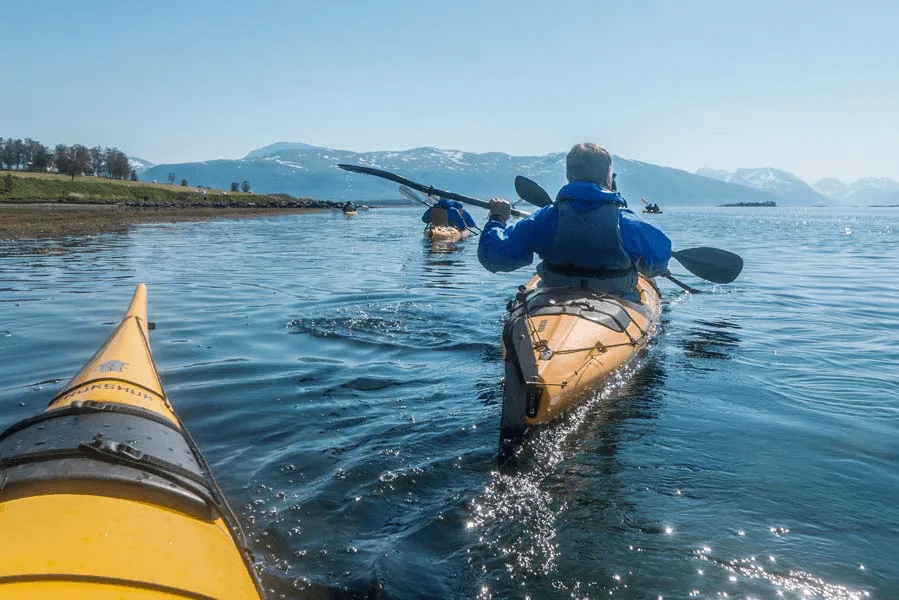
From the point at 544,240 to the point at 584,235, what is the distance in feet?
1.59

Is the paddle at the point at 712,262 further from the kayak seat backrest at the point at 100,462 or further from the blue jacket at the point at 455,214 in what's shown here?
the blue jacket at the point at 455,214

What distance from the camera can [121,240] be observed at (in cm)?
2294

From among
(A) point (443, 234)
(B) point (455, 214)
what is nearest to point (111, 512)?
(A) point (443, 234)

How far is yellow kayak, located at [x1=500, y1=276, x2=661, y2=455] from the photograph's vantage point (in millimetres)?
5008

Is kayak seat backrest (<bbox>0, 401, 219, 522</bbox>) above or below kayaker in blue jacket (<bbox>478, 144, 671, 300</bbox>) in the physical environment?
below

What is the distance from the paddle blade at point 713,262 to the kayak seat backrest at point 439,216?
19841mm

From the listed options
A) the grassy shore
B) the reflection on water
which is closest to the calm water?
the reflection on water

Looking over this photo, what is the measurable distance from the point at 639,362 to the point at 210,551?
611 cm

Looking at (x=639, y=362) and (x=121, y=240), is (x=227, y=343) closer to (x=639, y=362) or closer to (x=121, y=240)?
(x=639, y=362)

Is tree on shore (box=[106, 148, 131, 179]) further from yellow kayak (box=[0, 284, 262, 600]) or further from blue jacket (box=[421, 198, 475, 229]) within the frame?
yellow kayak (box=[0, 284, 262, 600])

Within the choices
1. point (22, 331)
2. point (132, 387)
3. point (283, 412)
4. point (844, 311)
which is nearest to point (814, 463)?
point (283, 412)

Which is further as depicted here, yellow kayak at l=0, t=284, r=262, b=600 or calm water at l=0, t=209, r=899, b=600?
calm water at l=0, t=209, r=899, b=600

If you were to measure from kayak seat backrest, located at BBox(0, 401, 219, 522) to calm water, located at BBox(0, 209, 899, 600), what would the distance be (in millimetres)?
944

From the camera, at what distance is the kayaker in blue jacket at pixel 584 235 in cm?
655
